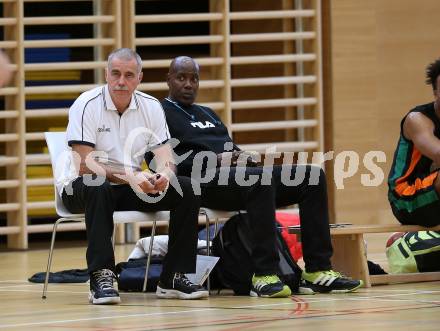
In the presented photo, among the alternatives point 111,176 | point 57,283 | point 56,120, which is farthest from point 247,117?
point 111,176

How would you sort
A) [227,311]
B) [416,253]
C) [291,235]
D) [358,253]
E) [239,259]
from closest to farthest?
1. [227,311]
2. [239,259]
3. [358,253]
4. [416,253]
5. [291,235]

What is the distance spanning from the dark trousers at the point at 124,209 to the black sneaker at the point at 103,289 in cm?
3

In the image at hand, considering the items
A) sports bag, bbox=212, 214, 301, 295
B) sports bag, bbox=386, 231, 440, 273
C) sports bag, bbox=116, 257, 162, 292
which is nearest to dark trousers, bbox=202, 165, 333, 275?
sports bag, bbox=212, 214, 301, 295

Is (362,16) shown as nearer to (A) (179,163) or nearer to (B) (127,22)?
(B) (127,22)

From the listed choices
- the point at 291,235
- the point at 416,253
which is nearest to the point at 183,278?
the point at 416,253

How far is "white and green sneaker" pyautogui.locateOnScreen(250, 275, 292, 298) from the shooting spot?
17.9 feet

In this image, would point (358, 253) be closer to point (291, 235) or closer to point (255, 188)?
point (255, 188)

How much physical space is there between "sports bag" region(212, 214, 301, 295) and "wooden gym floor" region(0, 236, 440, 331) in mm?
98

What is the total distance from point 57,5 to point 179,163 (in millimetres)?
5469

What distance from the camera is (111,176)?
554 cm

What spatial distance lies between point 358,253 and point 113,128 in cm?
146

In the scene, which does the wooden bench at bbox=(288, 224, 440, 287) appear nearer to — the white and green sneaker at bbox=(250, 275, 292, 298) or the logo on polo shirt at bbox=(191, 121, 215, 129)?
the white and green sneaker at bbox=(250, 275, 292, 298)

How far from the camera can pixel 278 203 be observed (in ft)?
19.3

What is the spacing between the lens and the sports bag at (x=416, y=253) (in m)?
6.42
